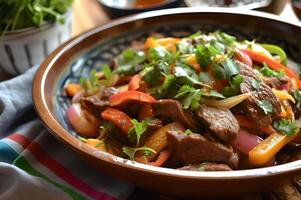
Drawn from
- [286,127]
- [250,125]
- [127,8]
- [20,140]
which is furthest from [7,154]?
[127,8]

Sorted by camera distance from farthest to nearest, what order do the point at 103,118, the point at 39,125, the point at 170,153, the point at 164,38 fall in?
the point at 164,38, the point at 39,125, the point at 103,118, the point at 170,153

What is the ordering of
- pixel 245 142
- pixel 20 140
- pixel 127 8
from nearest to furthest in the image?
pixel 245 142 < pixel 20 140 < pixel 127 8

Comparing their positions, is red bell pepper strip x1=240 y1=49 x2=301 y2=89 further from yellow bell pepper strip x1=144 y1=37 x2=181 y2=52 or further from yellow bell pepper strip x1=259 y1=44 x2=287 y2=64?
yellow bell pepper strip x1=144 y1=37 x2=181 y2=52

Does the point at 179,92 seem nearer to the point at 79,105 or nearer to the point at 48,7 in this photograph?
the point at 79,105

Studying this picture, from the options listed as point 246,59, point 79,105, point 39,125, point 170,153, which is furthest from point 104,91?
point 246,59

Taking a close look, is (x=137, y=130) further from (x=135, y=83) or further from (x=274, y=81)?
(x=274, y=81)

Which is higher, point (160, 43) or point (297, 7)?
point (297, 7)

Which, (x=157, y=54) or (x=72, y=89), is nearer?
(x=157, y=54)

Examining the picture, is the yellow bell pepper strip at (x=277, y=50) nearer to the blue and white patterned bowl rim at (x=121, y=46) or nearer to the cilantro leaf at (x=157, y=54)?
the blue and white patterned bowl rim at (x=121, y=46)
